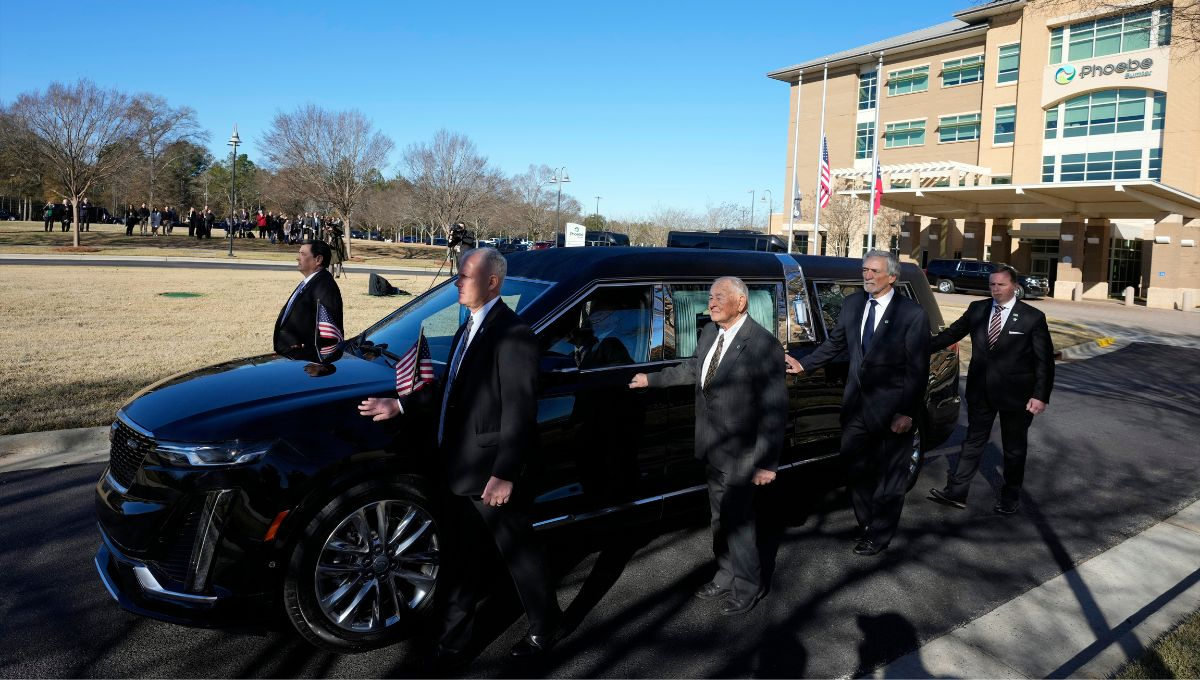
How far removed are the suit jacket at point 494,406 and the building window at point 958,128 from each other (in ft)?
186

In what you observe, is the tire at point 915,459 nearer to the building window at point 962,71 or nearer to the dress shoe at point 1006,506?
the dress shoe at point 1006,506

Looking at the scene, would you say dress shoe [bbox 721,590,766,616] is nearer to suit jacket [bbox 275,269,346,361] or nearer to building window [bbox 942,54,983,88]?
suit jacket [bbox 275,269,346,361]

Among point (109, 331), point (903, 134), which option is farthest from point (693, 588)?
point (903, 134)

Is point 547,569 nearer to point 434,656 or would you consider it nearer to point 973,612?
point 434,656

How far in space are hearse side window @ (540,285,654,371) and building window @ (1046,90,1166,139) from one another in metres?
49.2

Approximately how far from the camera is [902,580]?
4.56 meters

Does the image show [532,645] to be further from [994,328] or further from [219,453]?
[994,328]

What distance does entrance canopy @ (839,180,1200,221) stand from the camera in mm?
34594

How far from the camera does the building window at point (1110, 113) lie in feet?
139

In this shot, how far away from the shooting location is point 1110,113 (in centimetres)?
4419

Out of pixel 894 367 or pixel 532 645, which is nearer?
pixel 532 645

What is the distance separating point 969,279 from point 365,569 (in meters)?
40.7

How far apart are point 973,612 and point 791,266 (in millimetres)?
2335

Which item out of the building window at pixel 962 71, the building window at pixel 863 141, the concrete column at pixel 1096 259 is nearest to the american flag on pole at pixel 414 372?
the concrete column at pixel 1096 259
